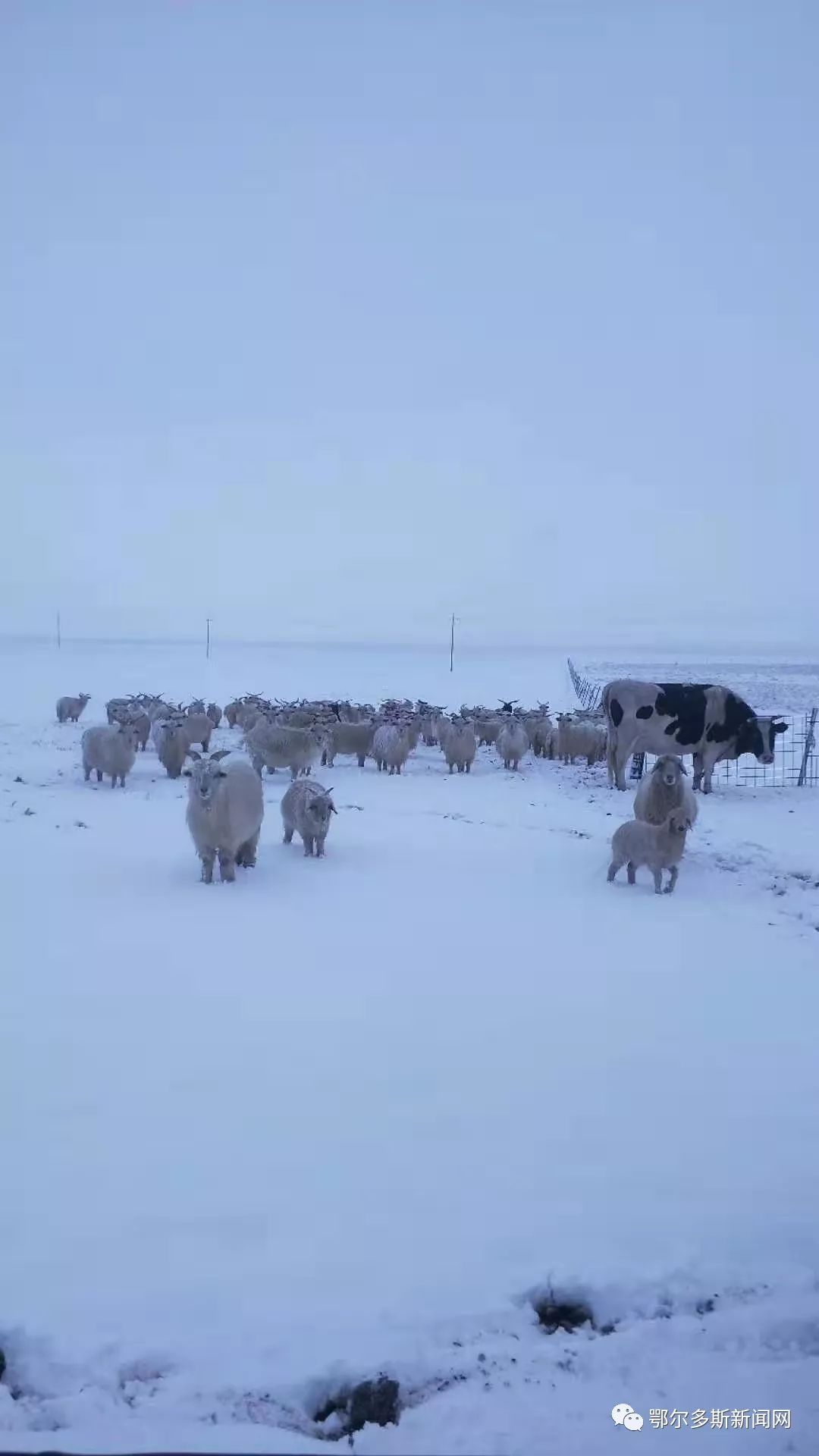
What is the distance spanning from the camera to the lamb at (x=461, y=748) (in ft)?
63.4

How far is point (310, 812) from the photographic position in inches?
419

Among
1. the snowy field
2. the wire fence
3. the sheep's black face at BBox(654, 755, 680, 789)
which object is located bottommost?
the snowy field

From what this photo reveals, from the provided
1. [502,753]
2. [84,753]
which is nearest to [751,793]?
[502,753]

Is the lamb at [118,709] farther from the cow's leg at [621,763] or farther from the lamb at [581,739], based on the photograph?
the cow's leg at [621,763]

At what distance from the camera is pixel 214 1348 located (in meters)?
3.08

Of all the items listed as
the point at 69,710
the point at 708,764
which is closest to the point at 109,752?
the point at 708,764

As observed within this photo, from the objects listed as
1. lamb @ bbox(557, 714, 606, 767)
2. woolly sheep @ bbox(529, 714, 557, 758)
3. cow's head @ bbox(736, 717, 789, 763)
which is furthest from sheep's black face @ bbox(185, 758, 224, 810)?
woolly sheep @ bbox(529, 714, 557, 758)

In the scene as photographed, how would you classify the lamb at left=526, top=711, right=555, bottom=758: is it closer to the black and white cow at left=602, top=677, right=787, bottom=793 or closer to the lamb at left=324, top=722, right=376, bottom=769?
the black and white cow at left=602, top=677, right=787, bottom=793

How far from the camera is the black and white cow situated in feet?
57.8

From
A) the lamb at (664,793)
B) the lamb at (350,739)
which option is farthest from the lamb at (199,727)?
the lamb at (664,793)

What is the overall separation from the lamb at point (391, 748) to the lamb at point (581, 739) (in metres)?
4.45

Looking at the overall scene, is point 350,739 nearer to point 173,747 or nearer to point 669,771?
point 173,747

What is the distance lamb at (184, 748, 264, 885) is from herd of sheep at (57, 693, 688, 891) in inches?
0.5

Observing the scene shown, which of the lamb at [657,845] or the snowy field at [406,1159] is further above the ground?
the lamb at [657,845]
